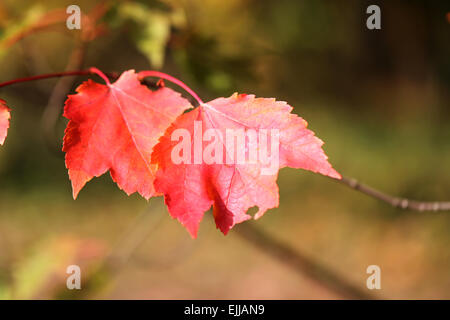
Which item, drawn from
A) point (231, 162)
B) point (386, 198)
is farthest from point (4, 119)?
point (386, 198)

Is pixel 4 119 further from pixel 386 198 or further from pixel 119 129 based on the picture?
pixel 386 198

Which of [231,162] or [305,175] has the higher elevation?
[305,175]

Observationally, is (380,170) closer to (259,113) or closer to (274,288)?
(274,288)

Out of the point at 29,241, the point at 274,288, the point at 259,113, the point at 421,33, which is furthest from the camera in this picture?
the point at 421,33

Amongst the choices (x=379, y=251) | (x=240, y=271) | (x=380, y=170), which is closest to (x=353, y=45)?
(x=380, y=170)

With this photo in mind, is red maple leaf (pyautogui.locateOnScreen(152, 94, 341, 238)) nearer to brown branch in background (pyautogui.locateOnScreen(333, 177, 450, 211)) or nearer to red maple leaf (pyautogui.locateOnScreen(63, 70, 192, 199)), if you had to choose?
red maple leaf (pyautogui.locateOnScreen(63, 70, 192, 199))

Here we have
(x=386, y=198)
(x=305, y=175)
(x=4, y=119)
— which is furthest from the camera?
(x=305, y=175)
